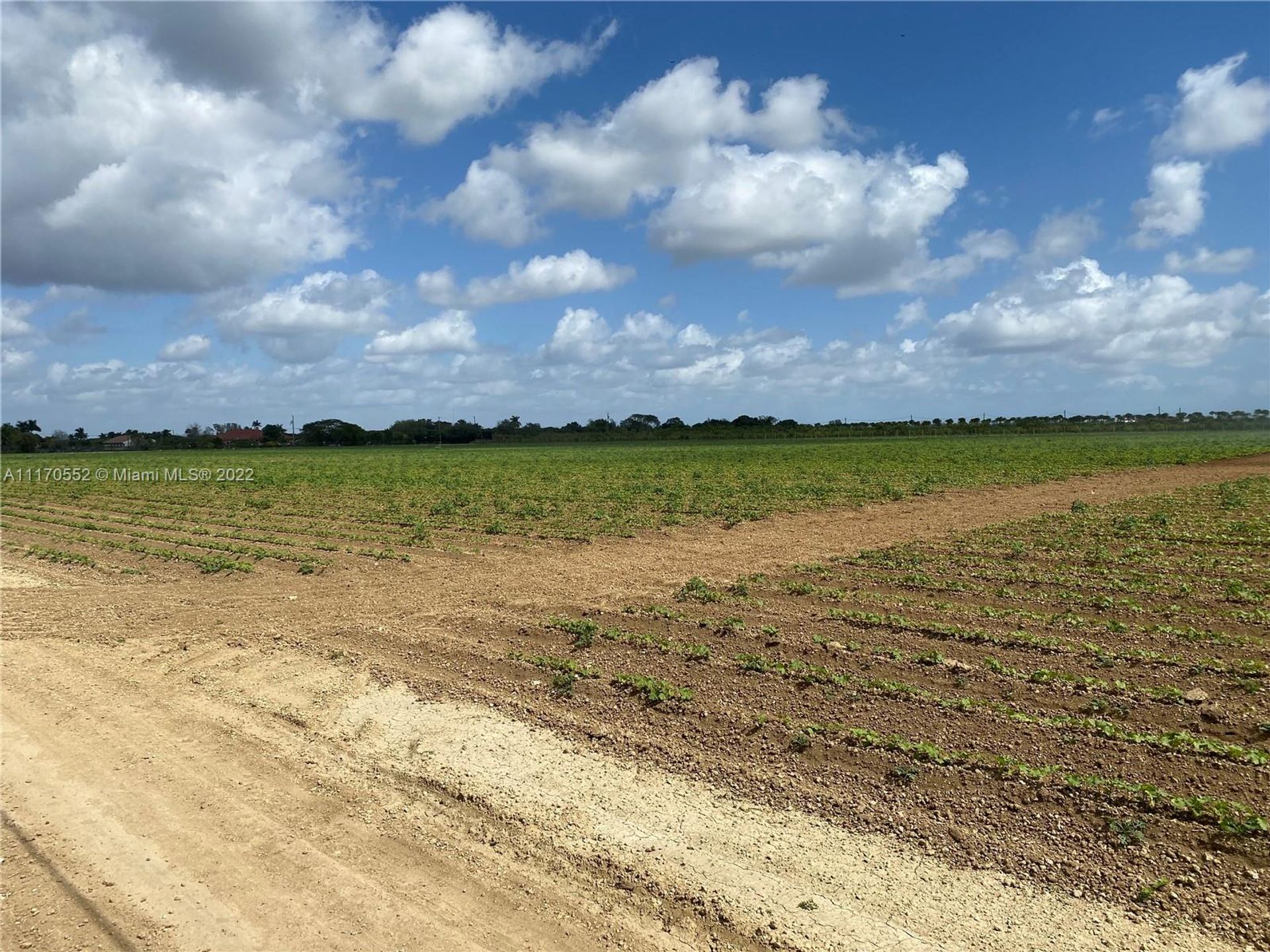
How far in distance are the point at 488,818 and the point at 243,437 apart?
177 m

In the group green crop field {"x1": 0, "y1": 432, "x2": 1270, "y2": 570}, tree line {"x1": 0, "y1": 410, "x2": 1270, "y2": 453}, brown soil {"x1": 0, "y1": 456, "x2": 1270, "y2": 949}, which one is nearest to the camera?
brown soil {"x1": 0, "y1": 456, "x2": 1270, "y2": 949}

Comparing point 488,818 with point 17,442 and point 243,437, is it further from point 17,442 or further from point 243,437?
point 243,437

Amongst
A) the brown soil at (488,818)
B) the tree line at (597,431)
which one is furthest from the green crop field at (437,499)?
the tree line at (597,431)

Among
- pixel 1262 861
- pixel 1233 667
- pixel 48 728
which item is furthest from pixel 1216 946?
pixel 48 728

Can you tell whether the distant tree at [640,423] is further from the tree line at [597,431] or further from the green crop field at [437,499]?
the green crop field at [437,499]

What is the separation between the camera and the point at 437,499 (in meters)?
27.9

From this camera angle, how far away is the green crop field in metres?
18.6

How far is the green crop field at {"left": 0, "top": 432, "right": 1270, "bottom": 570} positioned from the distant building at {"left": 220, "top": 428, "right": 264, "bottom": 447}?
93868 millimetres

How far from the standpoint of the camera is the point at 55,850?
16.6 ft

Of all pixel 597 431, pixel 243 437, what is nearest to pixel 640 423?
pixel 597 431

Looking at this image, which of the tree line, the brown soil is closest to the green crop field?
the brown soil

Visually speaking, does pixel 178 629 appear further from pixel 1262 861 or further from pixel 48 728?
pixel 1262 861

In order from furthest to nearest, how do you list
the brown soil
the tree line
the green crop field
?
the tree line, the green crop field, the brown soil

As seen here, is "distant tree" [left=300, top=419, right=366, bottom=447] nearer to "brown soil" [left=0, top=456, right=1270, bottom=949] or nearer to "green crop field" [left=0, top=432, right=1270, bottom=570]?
"green crop field" [left=0, top=432, right=1270, bottom=570]
